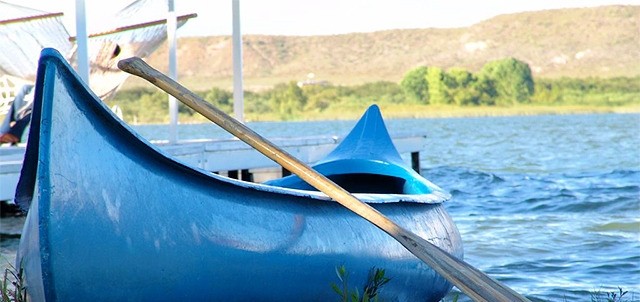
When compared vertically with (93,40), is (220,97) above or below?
below

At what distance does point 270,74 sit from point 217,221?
282ft

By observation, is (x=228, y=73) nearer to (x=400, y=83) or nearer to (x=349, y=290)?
(x=400, y=83)

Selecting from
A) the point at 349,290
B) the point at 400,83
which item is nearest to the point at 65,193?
the point at 349,290

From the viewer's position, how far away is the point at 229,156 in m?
12.4

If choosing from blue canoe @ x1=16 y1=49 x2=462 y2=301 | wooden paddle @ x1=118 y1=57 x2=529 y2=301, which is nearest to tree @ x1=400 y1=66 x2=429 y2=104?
blue canoe @ x1=16 y1=49 x2=462 y2=301

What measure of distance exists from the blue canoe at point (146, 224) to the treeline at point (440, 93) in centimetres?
7486

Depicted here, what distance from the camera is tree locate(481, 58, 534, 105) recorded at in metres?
83.1

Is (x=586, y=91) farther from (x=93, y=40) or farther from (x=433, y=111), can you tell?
(x=93, y=40)

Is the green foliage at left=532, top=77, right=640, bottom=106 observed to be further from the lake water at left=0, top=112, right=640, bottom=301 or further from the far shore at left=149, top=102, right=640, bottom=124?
the lake water at left=0, top=112, right=640, bottom=301

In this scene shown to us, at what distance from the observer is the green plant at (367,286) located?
5.00 m

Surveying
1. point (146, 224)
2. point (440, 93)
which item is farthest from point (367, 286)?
point (440, 93)

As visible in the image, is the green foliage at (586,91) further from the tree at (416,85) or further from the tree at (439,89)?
the tree at (416,85)

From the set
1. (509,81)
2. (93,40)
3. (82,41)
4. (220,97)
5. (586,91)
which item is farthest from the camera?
(509,81)

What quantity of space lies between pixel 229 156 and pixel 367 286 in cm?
686
